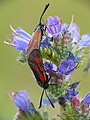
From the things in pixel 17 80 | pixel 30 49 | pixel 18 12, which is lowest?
pixel 30 49

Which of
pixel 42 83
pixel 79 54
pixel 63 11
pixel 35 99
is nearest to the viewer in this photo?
pixel 42 83

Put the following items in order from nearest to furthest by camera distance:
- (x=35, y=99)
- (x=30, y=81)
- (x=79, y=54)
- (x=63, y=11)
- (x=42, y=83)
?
(x=42, y=83), (x=79, y=54), (x=35, y=99), (x=30, y=81), (x=63, y=11)

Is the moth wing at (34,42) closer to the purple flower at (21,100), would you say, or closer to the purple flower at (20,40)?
the purple flower at (20,40)

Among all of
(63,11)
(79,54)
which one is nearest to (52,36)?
(79,54)

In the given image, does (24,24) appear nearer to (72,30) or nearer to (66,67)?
(72,30)

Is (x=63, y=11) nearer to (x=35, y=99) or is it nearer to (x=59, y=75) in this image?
(x=35, y=99)

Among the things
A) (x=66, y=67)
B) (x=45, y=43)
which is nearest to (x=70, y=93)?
(x=66, y=67)
